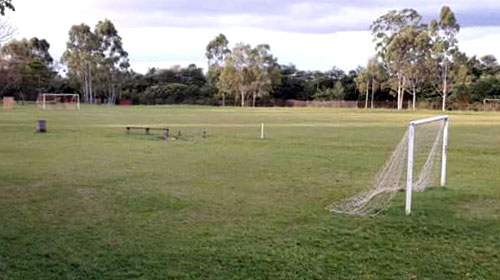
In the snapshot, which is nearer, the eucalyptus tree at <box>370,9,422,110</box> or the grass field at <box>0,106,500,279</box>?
the grass field at <box>0,106,500,279</box>

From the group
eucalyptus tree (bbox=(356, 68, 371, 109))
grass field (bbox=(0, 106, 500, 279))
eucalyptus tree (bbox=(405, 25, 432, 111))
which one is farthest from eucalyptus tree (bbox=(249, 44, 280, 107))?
grass field (bbox=(0, 106, 500, 279))

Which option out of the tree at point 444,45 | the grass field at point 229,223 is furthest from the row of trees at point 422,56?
the grass field at point 229,223

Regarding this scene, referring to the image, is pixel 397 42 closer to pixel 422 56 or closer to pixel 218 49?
pixel 422 56

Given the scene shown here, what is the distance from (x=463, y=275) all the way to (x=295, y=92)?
3548 inches

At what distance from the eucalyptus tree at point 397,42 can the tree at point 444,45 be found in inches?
123

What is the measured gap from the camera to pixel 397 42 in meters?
74.6

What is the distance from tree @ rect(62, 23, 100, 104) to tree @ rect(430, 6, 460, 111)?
180 ft

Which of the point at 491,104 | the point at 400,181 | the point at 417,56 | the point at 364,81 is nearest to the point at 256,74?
the point at 364,81

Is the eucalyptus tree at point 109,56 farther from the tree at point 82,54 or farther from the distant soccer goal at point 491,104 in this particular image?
the distant soccer goal at point 491,104

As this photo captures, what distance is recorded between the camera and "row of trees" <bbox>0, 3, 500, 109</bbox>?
2891 inches

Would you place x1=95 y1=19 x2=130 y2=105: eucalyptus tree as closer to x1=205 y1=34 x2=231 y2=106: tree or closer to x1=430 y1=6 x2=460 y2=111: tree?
x1=205 y1=34 x2=231 y2=106: tree

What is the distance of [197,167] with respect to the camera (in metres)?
12.9

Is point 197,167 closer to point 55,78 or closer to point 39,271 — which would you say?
point 39,271

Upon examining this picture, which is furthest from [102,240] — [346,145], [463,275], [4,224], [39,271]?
[346,145]
